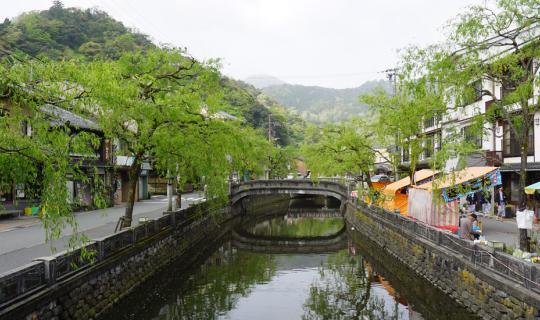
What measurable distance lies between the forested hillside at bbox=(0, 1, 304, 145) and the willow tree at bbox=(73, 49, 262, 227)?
30.8 m

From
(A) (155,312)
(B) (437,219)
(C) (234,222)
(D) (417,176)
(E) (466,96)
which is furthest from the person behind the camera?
(C) (234,222)

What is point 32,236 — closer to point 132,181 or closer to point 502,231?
point 132,181

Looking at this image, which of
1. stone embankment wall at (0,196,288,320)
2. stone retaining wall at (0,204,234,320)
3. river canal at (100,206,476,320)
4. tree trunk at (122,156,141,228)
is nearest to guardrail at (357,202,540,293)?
river canal at (100,206,476,320)

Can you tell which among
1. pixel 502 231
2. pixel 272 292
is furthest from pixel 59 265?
pixel 502 231

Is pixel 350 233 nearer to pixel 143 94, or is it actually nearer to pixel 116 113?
pixel 143 94

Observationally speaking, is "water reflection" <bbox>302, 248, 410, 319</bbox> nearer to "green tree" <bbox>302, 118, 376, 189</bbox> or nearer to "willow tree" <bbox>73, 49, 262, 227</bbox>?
"willow tree" <bbox>73, 49, 262, 227</bbox>

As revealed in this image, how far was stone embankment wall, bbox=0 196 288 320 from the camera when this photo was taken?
35.4ft

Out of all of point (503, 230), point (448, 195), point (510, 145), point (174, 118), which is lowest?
point (503, 230)

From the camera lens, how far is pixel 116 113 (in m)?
14.5

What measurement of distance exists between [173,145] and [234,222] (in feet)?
86.6

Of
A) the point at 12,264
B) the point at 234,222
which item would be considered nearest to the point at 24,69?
the point at 12,264

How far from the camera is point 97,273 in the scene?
14.8m

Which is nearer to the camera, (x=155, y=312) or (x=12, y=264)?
(x=12, y=264)

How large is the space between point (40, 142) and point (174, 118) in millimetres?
9130
